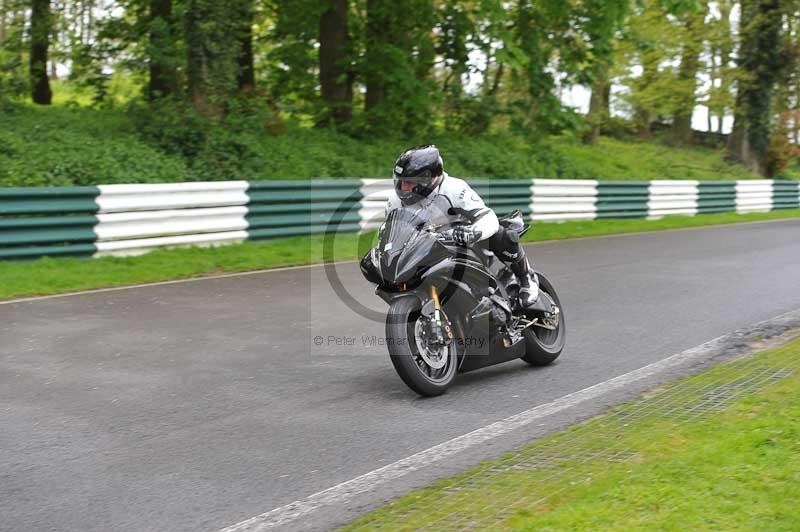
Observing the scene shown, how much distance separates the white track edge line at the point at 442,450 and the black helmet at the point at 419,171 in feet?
5.50

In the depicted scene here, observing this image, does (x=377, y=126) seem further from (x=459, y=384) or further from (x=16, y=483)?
(x=16, y=483)

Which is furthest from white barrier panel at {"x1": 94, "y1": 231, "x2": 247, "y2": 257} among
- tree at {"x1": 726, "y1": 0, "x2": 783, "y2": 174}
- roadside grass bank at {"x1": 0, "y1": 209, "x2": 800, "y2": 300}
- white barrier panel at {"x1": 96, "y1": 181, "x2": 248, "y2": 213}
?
tree at {"x1": 726, "y1": 0, "x2": 783, "y2": 174}

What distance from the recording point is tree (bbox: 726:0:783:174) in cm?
3180

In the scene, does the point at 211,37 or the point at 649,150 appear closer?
the point at 211,37

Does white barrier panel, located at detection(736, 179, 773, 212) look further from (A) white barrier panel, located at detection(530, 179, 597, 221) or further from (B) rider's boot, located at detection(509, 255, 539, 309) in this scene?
(B) rider's boot, located at detection(509, 255, 539, 309)

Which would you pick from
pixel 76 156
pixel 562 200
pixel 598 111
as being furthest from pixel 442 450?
pixel 598 111

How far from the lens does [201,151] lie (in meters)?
17.2

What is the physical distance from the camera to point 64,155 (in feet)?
48.2

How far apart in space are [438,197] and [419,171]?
1.04ft

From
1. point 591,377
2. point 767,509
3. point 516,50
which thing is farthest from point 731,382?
point 516,50

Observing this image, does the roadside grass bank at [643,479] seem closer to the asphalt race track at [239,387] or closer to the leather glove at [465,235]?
the asphalt race track at [239,387]

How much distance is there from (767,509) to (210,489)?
2630 mm

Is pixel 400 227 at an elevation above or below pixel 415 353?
above

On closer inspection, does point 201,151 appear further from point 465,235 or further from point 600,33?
point 465,235
